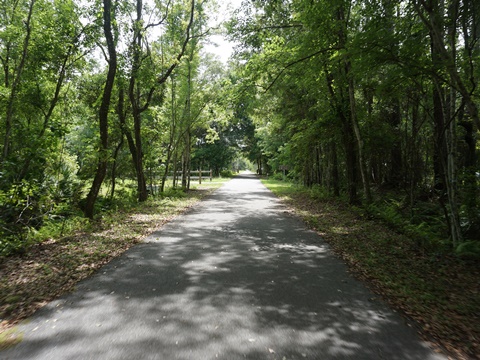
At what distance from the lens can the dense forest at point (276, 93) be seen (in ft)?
19.3

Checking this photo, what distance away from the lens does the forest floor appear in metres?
3.21

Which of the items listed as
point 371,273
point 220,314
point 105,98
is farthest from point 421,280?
point 105,98

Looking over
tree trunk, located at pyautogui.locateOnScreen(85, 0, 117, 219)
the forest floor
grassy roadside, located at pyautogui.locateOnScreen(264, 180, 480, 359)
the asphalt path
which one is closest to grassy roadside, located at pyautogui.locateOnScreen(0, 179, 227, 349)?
the forest floor

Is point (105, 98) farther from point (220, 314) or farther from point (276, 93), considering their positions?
point (276, 93)

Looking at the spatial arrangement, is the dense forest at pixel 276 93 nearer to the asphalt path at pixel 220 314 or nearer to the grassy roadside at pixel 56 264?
the grassy roadside at pixel 56 264

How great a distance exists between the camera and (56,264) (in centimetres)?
499

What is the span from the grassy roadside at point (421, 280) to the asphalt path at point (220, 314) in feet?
0.95


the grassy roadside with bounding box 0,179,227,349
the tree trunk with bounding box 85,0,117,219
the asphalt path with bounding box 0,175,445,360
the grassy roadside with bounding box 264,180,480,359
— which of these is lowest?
the grassy roadside with bounding box 264,180,480,359

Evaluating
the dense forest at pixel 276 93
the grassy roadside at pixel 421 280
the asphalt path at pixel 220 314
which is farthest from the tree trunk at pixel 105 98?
the grassy roadside at pixel 421 280

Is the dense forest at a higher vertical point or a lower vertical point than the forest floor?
higher

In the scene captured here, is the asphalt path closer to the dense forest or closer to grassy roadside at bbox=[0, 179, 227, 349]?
grassy roadside at bbox=[0, 179, 227, 349]

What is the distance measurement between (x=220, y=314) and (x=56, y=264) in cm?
345

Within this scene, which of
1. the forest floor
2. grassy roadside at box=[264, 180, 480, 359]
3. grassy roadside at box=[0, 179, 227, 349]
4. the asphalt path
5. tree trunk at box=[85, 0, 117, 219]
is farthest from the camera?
tree trunk at box=[85, 0, 117, 219]

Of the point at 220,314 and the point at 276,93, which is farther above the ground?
the point at 276,93
